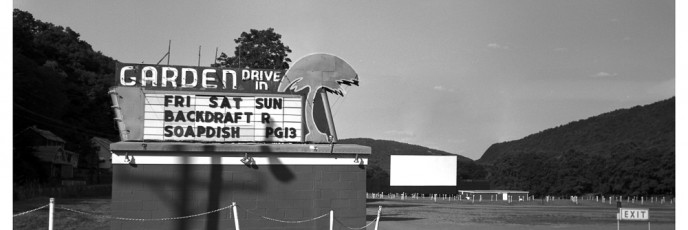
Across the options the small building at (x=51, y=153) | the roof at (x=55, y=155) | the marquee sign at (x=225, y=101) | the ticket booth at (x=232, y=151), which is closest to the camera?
the ticket booth at (x=232, y=151)

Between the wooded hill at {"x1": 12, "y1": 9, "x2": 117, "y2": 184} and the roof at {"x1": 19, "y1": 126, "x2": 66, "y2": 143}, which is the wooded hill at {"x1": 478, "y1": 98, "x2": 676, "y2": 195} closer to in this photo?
the wooded hill at {"x1": 12, "y1": 9, "x2": 117, "y2": 184}

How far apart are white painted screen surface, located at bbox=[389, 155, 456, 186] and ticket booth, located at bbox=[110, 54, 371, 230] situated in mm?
77111

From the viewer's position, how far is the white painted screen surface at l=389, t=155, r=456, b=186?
3824 inches

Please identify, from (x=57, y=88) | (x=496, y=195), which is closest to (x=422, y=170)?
(x=496, y=195)

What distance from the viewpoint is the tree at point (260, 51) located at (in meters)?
47.6

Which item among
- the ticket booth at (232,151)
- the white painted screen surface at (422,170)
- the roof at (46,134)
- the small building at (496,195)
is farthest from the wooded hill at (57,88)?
the small building at (496,195)

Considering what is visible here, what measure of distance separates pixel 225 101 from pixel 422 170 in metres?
81.4

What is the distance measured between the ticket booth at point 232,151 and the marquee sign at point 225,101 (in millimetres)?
26

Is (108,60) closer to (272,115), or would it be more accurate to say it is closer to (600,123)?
(272,115)

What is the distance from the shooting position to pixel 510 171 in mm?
120750

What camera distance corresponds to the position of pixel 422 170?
99.1 m

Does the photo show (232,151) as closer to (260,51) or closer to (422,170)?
(260,51)

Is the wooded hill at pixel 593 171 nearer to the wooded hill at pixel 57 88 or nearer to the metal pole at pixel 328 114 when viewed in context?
the wooded hill at pixel 57 88
